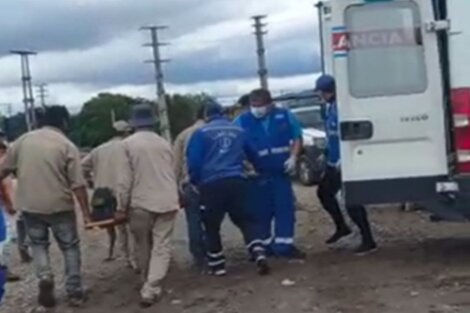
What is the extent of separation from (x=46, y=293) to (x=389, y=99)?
3787 mm

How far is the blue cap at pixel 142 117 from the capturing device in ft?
35.1

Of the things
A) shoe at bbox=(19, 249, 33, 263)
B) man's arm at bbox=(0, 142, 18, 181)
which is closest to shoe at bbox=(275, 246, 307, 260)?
man's arm at bbox=(0, 142, 18, 181)

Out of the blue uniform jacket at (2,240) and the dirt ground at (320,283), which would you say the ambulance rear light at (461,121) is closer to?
the dirt ground at (320,283)

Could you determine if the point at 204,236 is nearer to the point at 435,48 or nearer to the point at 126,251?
the point at 126,251

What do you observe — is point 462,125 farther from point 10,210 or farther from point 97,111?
point 97,111

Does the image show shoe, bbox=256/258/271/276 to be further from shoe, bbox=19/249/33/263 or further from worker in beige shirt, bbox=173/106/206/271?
shoe, bbox=19/249/33/263

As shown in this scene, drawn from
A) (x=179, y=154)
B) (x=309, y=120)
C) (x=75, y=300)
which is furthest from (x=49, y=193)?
(x=309, y=120)

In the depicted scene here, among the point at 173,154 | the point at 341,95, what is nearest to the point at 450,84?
the point at 341,95

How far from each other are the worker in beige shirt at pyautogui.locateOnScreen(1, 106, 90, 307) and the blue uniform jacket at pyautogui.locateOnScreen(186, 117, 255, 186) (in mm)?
1220

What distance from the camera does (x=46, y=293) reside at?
34.4 ft

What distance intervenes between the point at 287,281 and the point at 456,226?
428cm

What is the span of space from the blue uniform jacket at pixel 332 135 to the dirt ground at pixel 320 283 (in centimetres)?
107

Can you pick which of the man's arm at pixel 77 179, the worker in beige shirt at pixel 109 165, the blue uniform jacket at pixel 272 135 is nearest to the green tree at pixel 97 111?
the worker in beige shirt at pixel 109 165

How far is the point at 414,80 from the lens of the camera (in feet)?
34.5
